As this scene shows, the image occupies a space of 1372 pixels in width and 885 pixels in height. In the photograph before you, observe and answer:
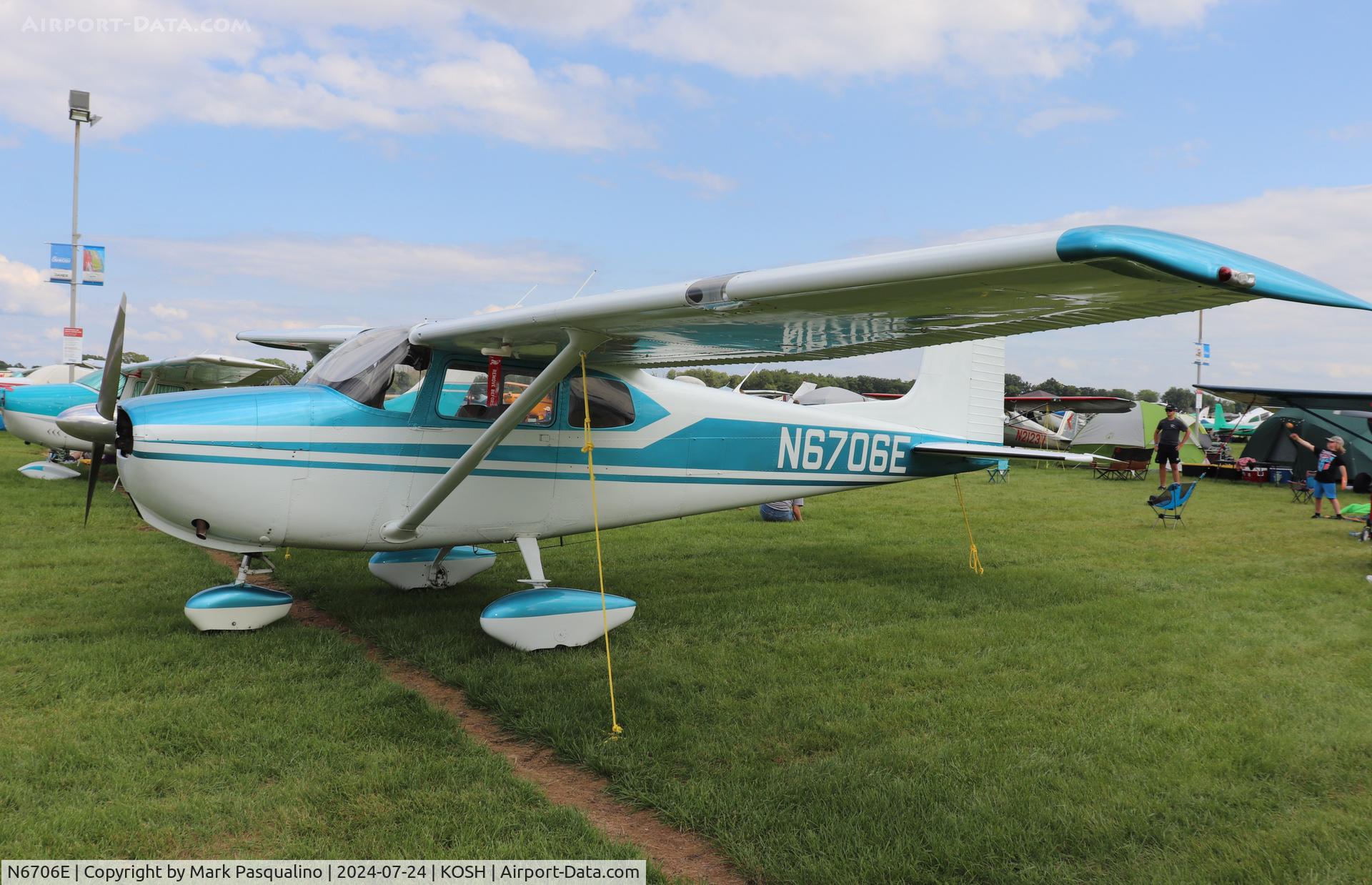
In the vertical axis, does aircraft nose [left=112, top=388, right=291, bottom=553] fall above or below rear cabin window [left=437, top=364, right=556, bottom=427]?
below

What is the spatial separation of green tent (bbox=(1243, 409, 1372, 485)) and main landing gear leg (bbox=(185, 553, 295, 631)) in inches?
671

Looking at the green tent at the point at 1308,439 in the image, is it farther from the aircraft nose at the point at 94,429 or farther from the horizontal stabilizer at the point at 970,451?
the aircraft nose at the point at 94,429

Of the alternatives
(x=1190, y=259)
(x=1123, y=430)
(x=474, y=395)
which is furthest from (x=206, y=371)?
(x=1123, y=430)

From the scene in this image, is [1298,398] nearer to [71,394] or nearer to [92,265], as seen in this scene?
[71,394]

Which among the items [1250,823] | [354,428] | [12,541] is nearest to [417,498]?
[354,428]

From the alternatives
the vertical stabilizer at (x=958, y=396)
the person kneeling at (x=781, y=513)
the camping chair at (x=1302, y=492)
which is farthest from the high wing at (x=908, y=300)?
the camping chair at (x=1302, y=492)

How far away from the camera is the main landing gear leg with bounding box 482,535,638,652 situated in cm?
522

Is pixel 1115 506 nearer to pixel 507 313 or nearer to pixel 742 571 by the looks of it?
pixel 742 571

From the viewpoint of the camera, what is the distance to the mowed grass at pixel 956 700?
10.3 feet

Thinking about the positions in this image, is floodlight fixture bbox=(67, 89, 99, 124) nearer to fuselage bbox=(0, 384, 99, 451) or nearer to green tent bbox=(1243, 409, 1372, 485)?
fuselage bbox=(0, 384, 99, 451)

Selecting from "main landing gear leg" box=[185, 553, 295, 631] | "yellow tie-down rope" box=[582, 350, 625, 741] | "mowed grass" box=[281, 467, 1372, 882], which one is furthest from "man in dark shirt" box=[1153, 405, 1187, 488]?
"main landing gear leg" box=[185, 553, 295, 631]

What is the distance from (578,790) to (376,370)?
10.5 ft

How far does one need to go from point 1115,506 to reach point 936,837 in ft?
41.1

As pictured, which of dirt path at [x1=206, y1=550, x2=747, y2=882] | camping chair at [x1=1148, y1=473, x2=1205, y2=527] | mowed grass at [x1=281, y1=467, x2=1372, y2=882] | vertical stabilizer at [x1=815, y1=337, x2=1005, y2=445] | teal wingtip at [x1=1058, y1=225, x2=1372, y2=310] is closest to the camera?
teal wingtip at [x1=1058, y1=225, x2=1372, y2=310]
